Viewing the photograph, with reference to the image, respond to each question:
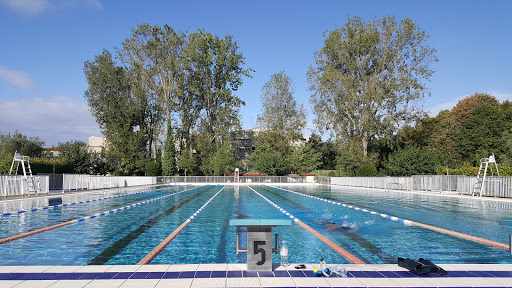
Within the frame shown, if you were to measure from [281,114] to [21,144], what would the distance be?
33447 millimetres

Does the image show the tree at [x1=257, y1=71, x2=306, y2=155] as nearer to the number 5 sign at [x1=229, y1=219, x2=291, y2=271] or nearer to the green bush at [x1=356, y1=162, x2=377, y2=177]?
the green bush at [x1=356, y1=162, x2=377, y2=177]

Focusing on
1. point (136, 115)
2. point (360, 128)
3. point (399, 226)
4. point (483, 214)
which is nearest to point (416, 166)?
point (360, 128)

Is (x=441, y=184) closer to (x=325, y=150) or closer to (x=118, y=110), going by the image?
(x=325, y=150)

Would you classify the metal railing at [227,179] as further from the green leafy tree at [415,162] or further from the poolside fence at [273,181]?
the green leafy tree at [415,162]

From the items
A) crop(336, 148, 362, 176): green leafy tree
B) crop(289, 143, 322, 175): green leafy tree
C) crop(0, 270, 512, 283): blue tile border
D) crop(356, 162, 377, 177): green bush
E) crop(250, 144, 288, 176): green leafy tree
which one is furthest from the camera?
crop(289, 143, 322, 175): green leafy tree

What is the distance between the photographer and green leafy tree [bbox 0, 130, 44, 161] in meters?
39.5

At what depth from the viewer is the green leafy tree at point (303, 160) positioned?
53562 mm

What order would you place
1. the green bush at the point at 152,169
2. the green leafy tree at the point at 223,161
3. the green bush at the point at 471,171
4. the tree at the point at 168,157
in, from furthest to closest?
the tree at the point at 168,157 → the green leafy tree at the point at 223,161 → the green bush at the point at 152,169 → the green bush at the point at 471,171

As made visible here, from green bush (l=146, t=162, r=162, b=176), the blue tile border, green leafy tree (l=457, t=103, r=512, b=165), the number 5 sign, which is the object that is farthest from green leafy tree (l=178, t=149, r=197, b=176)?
the number 5 sign

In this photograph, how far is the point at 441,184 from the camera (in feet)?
87.5

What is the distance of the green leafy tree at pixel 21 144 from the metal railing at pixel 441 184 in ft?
116

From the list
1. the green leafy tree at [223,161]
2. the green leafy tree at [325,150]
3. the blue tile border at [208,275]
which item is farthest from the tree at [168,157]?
the blue tile border at [208,275]

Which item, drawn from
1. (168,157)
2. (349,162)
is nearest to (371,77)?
(349,162)

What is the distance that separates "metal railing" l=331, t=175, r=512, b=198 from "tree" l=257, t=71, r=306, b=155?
738 inches
